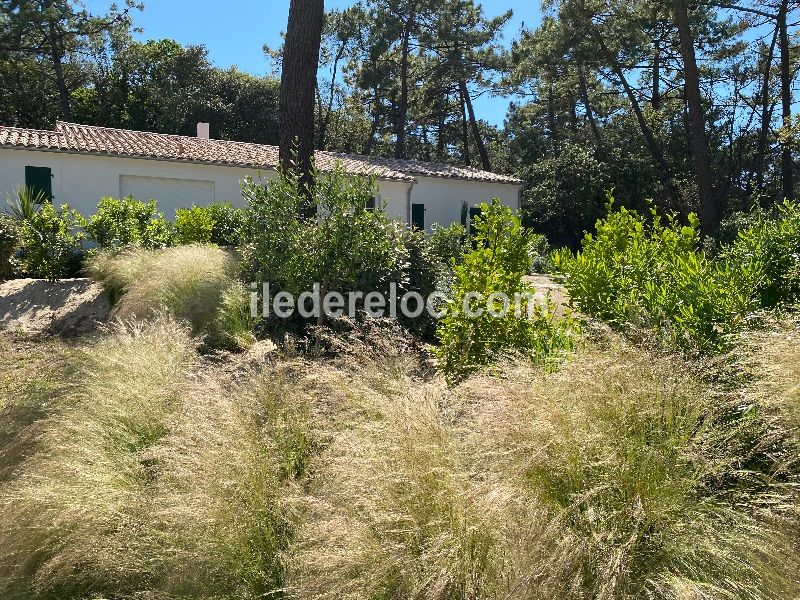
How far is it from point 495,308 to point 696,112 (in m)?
16.6

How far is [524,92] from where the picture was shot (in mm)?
32281

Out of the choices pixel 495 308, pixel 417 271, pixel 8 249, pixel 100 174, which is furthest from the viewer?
pixel 100 174

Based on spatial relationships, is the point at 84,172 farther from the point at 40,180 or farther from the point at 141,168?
the point at 141,168

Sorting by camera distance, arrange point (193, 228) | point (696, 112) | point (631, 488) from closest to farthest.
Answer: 1. point (631, 488)
2. point (193, 228)
3. point (696, 112)

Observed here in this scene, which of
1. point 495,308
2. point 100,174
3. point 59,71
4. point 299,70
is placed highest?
point 59,71

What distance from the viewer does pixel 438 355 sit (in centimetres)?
454

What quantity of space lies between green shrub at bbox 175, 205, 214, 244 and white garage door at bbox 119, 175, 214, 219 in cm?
619

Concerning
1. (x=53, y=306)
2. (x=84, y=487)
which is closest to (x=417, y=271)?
(x=84, y=487)

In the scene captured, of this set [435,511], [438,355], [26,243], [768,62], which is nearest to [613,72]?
[768,62]

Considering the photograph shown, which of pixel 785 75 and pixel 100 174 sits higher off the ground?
pixel 785 75

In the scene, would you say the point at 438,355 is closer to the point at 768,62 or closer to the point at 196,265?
the point at 196,265

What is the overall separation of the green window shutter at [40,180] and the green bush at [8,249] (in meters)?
5.05

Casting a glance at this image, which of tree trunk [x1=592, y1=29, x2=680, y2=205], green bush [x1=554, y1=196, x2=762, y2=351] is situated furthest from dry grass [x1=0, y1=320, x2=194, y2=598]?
tree trunk [x1=592, y1=29, x2=680, y2=205]

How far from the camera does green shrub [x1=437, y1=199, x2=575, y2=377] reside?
4.19 m
